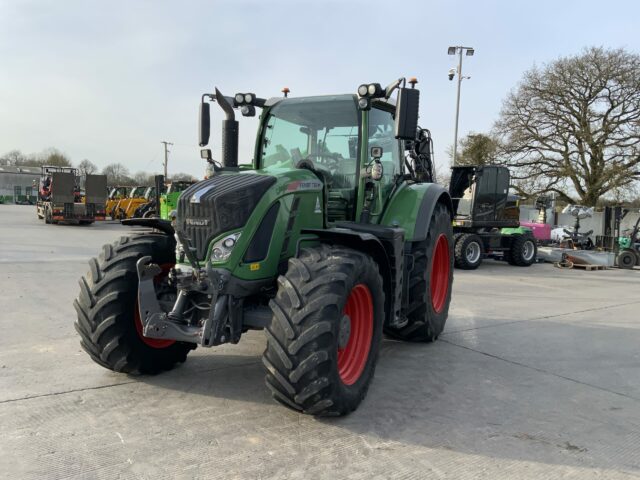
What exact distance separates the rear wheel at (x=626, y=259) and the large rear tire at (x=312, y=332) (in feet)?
52.7

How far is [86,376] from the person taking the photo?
424 centimetres

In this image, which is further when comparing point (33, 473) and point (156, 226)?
point (156, 226)

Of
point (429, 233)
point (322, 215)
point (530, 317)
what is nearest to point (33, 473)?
point (322, 215)

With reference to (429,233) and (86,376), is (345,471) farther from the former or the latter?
(429,233)

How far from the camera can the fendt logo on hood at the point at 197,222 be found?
3.59 meters

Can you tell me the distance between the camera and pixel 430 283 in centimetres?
558

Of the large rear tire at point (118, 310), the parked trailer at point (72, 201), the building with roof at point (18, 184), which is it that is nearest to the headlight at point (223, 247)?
the large rear tire at point (118, 310)

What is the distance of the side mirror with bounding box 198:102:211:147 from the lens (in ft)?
16.9

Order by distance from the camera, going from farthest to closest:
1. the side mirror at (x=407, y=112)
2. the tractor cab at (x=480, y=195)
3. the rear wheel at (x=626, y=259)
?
the rear wheel at (x=626, y=259), the tractor cab at (x=480, y=195), the side mirror at (x=407, y=112)

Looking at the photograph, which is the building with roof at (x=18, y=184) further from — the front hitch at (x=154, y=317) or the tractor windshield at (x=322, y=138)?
the front hitch at (x=154, y=317)

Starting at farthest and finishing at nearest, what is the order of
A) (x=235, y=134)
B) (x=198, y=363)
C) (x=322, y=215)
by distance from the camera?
(x=235, y=134) → (x=198, y=363) → (x=322, y=215)

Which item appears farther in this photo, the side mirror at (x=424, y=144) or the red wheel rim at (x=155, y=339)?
the side mirror at (x=424, y=144)

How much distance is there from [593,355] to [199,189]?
14.9 feet

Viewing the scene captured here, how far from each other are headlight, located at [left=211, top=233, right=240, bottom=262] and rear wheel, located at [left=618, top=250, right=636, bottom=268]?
16600 millimetres
